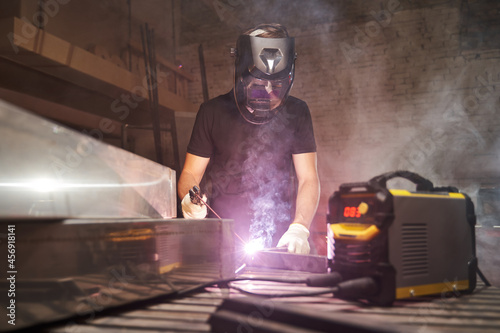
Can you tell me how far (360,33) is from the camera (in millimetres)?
5273

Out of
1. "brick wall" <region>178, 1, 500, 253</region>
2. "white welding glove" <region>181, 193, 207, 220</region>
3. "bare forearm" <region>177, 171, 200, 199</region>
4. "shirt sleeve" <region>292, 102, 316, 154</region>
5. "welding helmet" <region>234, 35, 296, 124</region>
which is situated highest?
"brick wall" <region>178, 1, 500, 253</region>

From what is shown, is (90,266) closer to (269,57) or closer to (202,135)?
(269,57)

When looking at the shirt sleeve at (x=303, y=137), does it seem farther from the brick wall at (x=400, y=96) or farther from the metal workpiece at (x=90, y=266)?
the brick wall at (x=400, y=96)

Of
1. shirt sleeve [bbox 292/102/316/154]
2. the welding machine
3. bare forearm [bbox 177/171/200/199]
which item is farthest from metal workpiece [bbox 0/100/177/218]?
shirt sleeve [bbox 292/102/316/154]

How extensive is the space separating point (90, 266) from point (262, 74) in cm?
106

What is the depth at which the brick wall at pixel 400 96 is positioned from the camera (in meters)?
4.64

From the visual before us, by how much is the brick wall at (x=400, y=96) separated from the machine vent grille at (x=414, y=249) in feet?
13.6

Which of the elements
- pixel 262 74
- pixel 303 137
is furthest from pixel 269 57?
pixel 303 137

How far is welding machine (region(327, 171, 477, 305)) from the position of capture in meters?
0.73

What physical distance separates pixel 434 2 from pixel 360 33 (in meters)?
1.04

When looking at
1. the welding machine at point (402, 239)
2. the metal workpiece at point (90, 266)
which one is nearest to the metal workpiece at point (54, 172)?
the metal workpiece at point (90, 266)

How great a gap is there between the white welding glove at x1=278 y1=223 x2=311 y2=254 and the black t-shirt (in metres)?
0.32

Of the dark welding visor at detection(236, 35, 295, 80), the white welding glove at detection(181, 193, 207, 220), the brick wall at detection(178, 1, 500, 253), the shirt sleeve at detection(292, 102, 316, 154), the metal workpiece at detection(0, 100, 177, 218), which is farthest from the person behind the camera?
the brick wall at detection(178, 1, 500, 253)

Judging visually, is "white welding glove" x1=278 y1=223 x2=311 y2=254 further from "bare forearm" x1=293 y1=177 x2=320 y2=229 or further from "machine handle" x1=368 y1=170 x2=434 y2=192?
"machine handle" x1=368 y1=170 x2=434 y2=192
